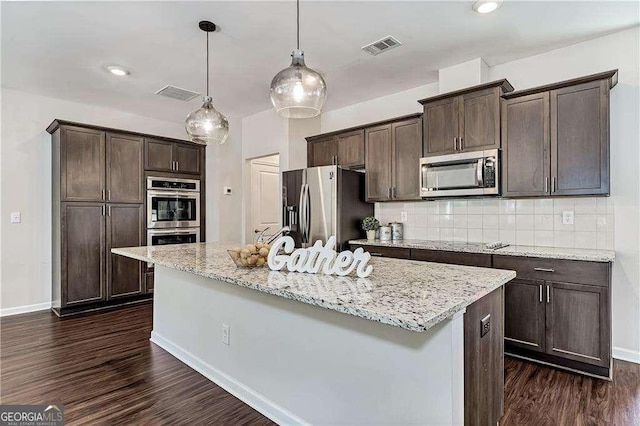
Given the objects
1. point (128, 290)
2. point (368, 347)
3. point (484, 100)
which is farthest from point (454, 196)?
point (128, 290)

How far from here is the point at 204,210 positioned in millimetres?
5230

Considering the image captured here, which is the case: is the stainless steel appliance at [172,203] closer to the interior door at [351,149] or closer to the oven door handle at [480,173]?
the interior door at [351,149]

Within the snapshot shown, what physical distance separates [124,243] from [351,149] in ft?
10.0

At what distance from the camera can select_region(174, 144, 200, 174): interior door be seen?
4.98 meters

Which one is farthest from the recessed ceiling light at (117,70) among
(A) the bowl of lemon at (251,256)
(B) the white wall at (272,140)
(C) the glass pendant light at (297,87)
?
(A) the bowl of lemon at (251,256)

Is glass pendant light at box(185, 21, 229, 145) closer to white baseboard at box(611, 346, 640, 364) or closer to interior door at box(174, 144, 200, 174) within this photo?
interior door at box(174, 144, 200, 174)

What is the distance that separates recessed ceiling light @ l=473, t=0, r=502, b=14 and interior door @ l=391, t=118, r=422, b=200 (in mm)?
1291

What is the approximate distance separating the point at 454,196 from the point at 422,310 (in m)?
2.39

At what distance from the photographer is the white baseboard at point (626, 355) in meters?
2.73

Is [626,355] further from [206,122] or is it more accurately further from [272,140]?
[272,140]

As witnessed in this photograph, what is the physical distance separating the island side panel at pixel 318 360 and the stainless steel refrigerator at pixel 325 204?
1.72 m

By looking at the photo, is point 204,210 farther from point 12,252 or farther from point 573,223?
point 573,223

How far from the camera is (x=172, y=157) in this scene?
491 centimetres

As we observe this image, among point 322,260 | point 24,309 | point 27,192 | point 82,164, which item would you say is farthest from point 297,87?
point 24,309
